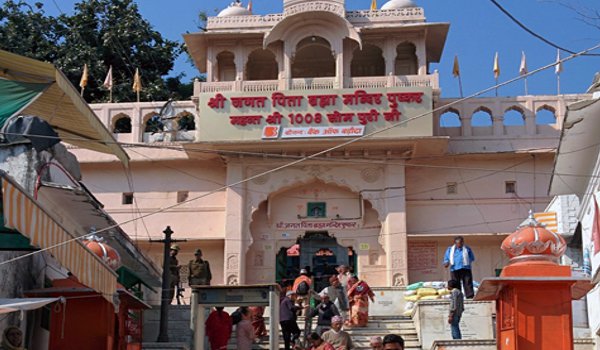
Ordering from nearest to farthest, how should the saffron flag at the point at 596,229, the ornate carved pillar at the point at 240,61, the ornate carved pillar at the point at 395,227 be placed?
1. the saffron flag at the point at 596,229
2. the ornate carved pillar at the point at 395,227
3. the ornate carved pillar at the point at 240,61

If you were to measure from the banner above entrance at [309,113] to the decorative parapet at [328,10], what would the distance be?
79.2 inches

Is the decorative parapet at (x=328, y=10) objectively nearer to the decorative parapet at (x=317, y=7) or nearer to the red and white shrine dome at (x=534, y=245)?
the decorative parapet at (x=317, y=7)

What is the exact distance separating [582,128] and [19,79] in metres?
8.22

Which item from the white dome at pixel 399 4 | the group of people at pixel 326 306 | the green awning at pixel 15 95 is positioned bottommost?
the group of people at pixel 326 306

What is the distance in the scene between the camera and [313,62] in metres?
26.0

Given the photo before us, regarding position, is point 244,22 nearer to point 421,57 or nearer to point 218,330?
point 421,57

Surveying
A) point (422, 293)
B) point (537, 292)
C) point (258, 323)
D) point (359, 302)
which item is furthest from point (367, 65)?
point (537, 292)

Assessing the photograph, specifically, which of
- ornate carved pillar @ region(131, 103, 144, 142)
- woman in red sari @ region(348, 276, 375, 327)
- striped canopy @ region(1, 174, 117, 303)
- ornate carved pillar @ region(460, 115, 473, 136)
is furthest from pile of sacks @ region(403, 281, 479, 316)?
ornate carved pillar @ region(131, 103, 144, 142)

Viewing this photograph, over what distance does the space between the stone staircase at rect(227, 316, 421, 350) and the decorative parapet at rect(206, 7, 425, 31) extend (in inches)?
361

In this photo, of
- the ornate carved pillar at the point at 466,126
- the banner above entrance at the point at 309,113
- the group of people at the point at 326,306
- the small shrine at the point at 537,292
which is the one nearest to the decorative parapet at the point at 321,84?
the banner above entrance at the point at 309,113

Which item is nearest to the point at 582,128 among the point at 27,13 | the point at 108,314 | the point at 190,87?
the point at 108,314

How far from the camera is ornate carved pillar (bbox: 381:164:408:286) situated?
73.2 ft

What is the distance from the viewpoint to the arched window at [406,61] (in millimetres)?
24828

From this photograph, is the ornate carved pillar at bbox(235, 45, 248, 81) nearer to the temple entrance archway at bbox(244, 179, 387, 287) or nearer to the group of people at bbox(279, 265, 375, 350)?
the temple entrance archway at bbox(244, 179, 387, 287)
